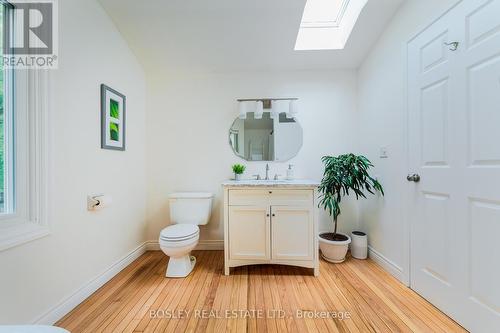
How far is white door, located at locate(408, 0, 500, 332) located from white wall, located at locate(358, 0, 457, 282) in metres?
0.11

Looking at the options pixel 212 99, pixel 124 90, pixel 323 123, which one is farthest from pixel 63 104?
pixel 323 123

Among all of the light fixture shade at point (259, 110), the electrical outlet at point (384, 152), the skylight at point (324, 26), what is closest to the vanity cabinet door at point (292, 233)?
the electrical outlet at point (384, 152)

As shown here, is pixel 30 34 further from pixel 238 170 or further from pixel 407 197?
pixel 407 197

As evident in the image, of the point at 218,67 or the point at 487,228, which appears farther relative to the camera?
the point at 218,67

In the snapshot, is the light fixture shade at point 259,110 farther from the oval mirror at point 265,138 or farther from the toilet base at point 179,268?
the toilet base at point 179,268

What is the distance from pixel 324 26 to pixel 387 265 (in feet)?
8.06

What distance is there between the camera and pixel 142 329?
126cm

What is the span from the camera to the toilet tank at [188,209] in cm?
218

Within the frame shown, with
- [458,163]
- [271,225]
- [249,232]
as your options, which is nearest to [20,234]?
[249,232]

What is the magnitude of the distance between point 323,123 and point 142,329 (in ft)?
8.14

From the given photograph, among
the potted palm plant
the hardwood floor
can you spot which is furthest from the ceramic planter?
the hardwood floor

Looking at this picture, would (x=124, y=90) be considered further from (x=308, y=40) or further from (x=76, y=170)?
(x=308, y=40)

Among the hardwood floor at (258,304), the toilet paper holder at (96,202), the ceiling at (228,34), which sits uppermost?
the ceiling at (228,34)

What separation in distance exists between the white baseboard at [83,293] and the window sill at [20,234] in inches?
19.2
